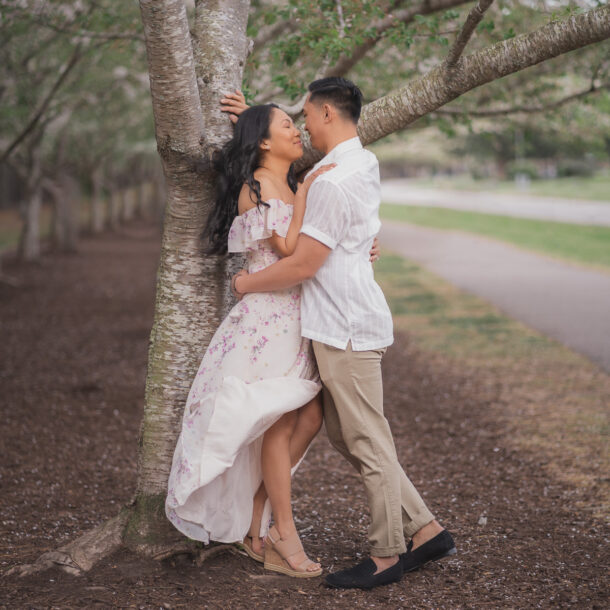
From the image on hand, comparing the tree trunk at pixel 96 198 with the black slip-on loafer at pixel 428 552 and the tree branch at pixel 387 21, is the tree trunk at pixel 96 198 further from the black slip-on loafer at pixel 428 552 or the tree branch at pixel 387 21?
the black slip-on loafer at pixel 428 552

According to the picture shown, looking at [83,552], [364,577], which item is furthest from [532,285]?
[83,552]

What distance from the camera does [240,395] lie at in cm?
303

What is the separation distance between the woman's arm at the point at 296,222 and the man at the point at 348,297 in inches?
2.3

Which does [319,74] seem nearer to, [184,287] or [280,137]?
[280,137]

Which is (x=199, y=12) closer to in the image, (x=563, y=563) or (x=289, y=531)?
(x=289, y=531)

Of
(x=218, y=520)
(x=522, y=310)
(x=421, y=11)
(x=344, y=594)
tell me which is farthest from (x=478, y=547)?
(x=522, y=310)

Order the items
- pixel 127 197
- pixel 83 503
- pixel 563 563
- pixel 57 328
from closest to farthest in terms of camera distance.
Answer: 1. pixel 563 563
2. pixel 83 503
3. pixel 57 328
4. pixel 127 197

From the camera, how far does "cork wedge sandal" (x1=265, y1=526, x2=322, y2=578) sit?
3322 millimetres

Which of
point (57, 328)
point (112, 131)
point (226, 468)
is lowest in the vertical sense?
point (57, 328)

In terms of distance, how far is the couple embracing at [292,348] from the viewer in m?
3.02

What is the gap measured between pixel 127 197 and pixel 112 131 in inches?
522

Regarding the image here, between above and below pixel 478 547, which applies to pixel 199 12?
above

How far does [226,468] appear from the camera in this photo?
301cm

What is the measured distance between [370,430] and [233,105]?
5.12ft
